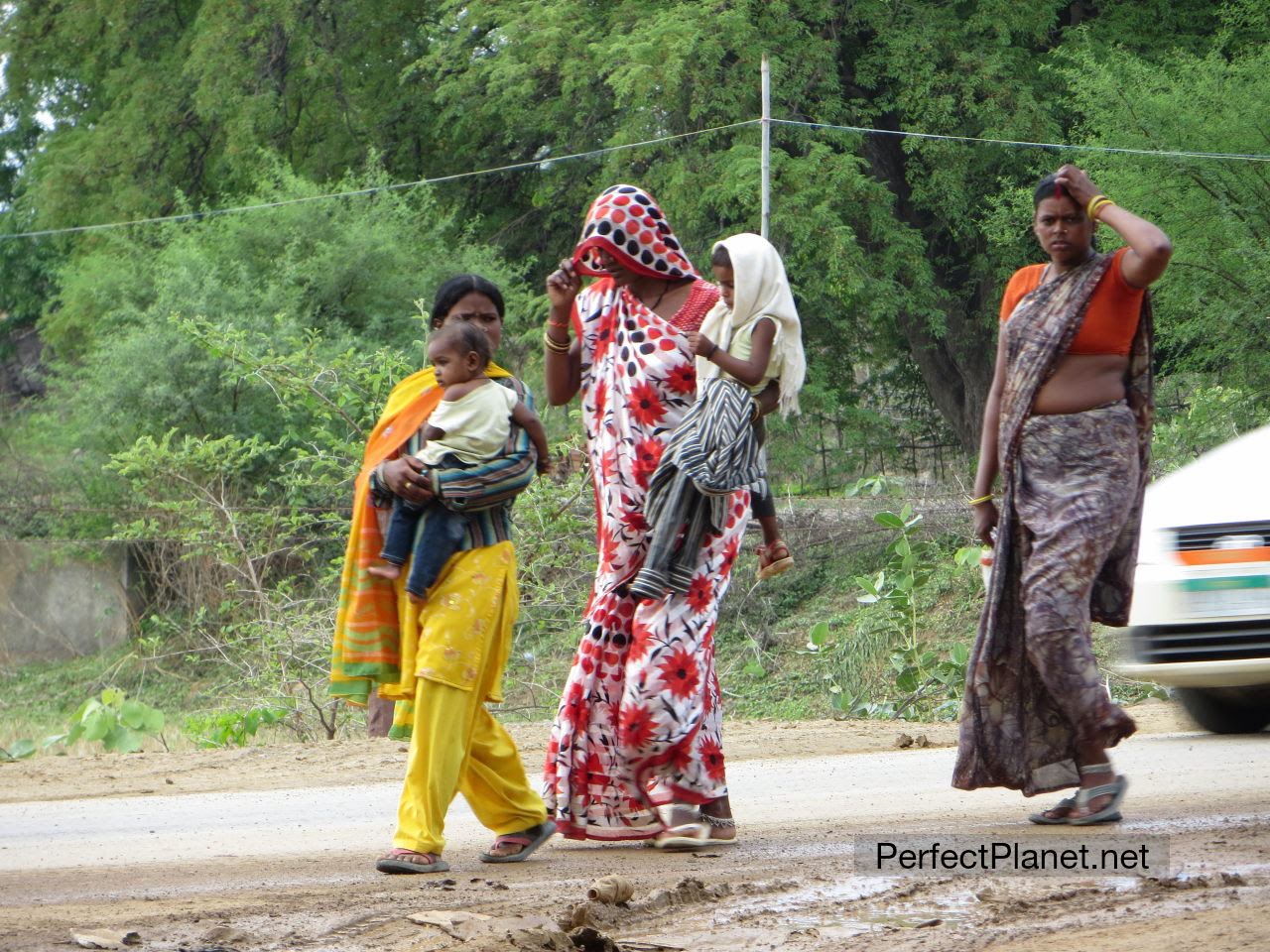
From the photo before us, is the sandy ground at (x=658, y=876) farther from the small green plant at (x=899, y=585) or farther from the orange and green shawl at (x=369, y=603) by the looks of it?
the small green plant at (x=899, y=585)

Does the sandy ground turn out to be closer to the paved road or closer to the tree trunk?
the paved road

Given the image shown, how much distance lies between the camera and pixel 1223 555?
6.69 metres

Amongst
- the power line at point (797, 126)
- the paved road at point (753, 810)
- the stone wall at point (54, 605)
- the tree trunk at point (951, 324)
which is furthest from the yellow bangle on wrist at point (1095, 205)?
the stone wall at point (54, 605)

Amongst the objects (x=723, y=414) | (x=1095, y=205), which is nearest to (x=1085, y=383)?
(x=1095, y=205)

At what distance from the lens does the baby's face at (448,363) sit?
4.94 meters

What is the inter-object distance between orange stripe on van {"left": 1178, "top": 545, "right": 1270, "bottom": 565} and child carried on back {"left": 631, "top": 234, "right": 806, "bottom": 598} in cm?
240

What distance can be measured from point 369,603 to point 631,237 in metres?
1.48

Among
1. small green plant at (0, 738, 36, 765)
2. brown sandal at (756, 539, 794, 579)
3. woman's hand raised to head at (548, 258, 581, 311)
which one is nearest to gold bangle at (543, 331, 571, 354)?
woman's hand raised to head at (548, 258, 581, 311)

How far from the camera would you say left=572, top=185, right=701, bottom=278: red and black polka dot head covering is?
5.32 meters

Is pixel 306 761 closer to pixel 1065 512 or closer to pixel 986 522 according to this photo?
pixel 986 522

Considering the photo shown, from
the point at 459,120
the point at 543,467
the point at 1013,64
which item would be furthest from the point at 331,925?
the point at 459,120

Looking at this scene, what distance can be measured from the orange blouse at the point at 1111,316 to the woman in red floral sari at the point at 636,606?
44.7 inches

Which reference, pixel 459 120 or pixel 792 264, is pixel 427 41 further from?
pixel 792 264

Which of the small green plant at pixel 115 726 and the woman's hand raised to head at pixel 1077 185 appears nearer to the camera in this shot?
the woman's hand raised to head at pixel 1077 185
